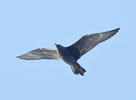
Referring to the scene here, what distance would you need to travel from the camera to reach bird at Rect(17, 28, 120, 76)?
42.7 meters

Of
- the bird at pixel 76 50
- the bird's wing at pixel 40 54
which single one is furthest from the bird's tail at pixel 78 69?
the bird's wing at pixel 40 54

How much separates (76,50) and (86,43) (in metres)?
0.79

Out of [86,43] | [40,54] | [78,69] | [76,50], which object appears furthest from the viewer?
[40,54]

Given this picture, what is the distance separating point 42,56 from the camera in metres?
44.7

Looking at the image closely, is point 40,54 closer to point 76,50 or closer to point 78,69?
point 76,50

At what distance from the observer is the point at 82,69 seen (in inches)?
1679

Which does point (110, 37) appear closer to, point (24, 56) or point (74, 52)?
point (74, 52)

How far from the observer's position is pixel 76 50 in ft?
142

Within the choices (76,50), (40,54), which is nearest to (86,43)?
(76,50)

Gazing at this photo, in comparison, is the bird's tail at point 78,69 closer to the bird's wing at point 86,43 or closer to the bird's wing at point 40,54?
the bird's wing at point 86,43

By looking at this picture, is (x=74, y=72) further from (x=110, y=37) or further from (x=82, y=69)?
(x=110, y=37)

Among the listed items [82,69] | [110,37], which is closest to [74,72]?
[82,69]

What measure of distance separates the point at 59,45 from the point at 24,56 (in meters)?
3.15

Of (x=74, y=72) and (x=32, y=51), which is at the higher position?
(x=32, y=51)
